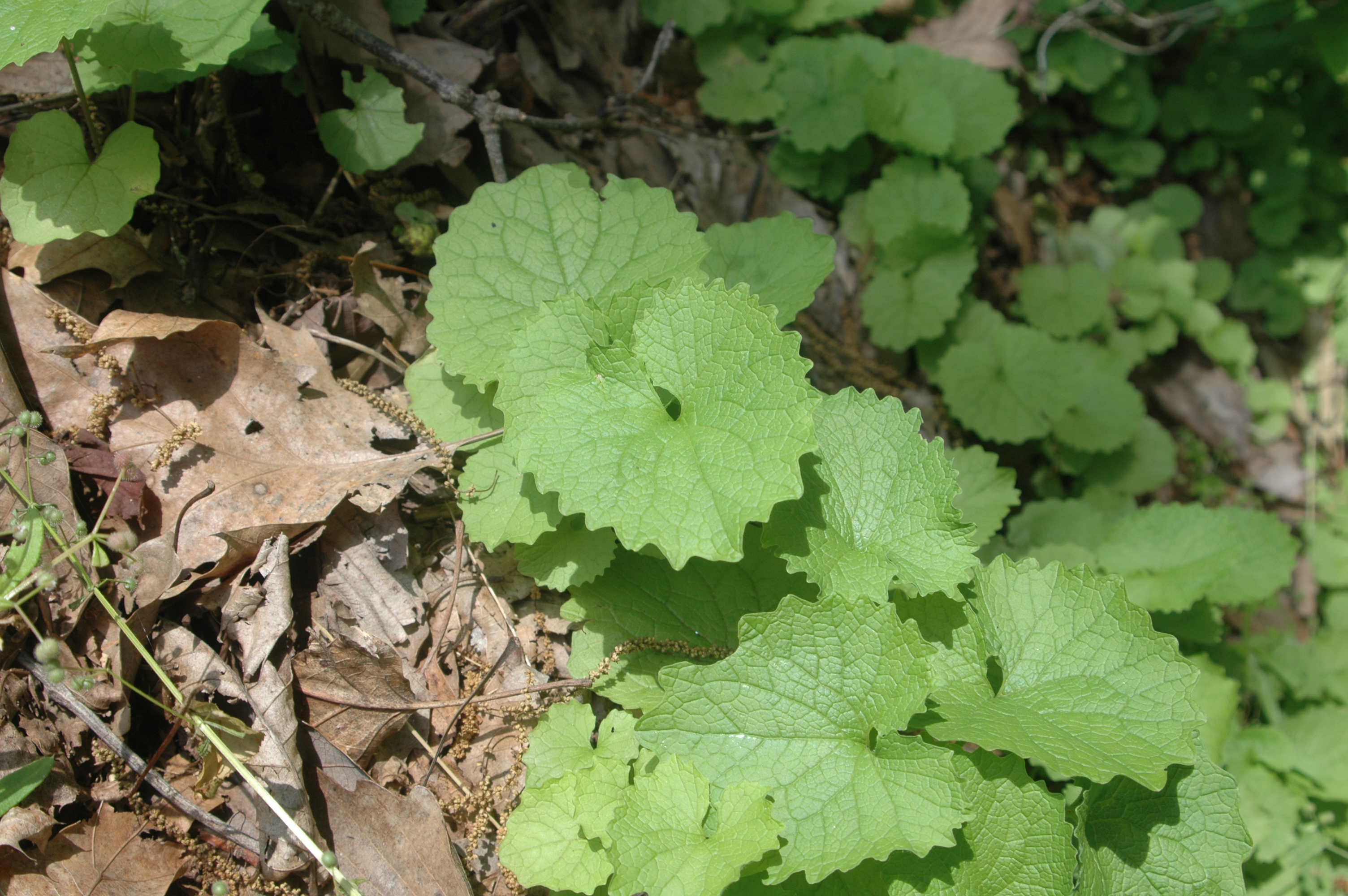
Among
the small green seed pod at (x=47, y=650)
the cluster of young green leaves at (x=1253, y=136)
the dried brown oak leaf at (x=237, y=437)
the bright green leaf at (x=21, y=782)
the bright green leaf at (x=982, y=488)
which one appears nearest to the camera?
the small green seed pod at (x=47, y=650)

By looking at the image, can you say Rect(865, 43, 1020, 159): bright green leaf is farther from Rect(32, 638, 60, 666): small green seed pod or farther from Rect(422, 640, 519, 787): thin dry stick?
Rect(32, 638, 60, 666): small green seed pod

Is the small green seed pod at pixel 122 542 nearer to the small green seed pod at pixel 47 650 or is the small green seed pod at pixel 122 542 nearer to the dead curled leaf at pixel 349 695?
the small green seed pod at pixel 47 650

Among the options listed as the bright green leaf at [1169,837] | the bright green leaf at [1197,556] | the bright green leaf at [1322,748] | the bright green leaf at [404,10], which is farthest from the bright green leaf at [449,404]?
the bright green leaf at [1322,748]

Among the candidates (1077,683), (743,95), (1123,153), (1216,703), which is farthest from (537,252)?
(1123,153)

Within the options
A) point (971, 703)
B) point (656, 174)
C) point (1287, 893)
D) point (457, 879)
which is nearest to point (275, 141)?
point (656, 174)

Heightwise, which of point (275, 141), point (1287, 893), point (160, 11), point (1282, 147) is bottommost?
point (1287, 893)

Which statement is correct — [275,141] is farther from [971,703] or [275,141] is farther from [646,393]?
[971,703]

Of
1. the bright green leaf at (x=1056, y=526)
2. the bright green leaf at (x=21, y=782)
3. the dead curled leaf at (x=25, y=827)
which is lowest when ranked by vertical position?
the bright green leaf at (x=1056, y=526)
